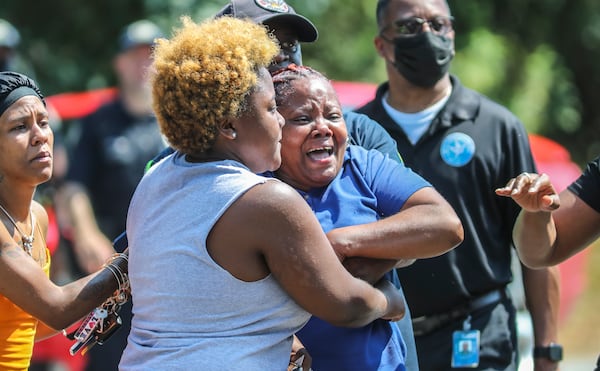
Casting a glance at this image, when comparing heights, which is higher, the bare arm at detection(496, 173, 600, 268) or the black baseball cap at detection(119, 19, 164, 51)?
the bare arm at detection(496, 173, 600, 268)

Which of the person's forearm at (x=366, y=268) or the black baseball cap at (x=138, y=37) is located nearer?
the person's forearm at (x=366, y=268)

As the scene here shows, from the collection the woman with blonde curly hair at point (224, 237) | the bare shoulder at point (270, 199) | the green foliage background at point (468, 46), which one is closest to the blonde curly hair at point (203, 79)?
the woman with blonde curly hair at point (224, 237)

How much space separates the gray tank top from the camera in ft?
9.41

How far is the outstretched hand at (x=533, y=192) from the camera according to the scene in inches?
136

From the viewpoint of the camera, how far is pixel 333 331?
328 centimetres

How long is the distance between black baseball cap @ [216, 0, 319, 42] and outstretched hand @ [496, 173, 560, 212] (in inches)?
35.7

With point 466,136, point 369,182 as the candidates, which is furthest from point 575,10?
A: point 369,182

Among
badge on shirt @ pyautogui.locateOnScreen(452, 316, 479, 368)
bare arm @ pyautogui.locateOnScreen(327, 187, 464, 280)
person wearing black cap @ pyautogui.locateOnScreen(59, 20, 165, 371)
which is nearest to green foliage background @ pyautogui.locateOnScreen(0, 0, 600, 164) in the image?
person wearing black cap @ pyautogui.locateOnScreen(59, 20, 165, 371)

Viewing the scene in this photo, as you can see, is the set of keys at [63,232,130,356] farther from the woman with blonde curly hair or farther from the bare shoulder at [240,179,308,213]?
the bare shoulder at [240,179,308,213]

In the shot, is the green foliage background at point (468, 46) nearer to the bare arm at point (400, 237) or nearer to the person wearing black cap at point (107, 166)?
the person wearing black cap at point (107, 166)

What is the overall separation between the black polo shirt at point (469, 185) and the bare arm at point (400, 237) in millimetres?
1337

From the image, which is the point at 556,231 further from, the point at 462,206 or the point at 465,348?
the point at 465,348

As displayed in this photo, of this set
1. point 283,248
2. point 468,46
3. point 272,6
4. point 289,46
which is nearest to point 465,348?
point 289,46

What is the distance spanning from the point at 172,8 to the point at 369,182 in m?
6.63
